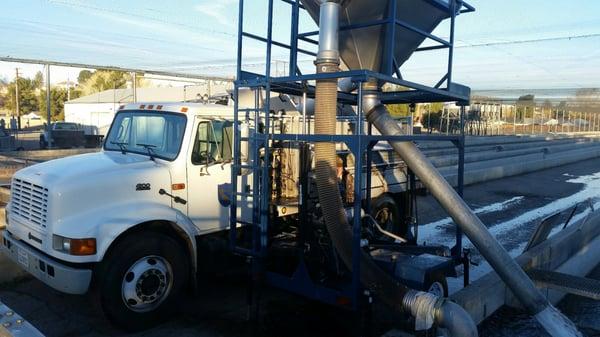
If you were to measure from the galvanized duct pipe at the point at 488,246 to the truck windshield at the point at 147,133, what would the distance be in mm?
2490

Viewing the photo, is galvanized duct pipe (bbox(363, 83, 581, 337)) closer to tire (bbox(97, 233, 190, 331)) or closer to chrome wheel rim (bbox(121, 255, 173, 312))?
tire (bbox(97, 233, 190, 331))

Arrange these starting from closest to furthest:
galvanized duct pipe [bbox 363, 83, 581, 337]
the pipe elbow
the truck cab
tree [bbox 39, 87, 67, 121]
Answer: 1. the pipe elbow
2. galvanized duct pipe [bbox 363, 83, 581, 337]
3. the truck cab
4. tree [bbox 39, 87, 67, 121]

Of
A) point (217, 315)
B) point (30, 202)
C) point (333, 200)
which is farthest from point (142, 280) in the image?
point (333, 200)

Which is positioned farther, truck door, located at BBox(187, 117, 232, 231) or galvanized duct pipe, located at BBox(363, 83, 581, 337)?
truck door, located at BBox(187, 117, 232, 231)

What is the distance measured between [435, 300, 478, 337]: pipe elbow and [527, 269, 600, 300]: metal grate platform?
210 cm

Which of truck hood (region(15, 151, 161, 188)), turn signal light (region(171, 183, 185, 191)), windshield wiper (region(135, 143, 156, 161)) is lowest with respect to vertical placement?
turn signal light (region(171, 183, 185, 191))

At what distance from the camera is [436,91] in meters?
5.44

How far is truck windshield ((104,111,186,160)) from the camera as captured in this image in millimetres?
5801

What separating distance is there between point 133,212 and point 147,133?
57.2 inches

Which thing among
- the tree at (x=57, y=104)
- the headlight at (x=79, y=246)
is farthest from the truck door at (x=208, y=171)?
the tree at (x=57, y=104)

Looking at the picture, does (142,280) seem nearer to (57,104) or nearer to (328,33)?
(328,33)

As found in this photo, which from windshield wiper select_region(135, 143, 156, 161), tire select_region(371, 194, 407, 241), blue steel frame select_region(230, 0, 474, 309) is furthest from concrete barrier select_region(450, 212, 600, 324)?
windshield wiper select_region(135, 143, 156, 161)

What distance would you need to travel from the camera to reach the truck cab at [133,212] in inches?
185

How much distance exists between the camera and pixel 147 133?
240 inches
